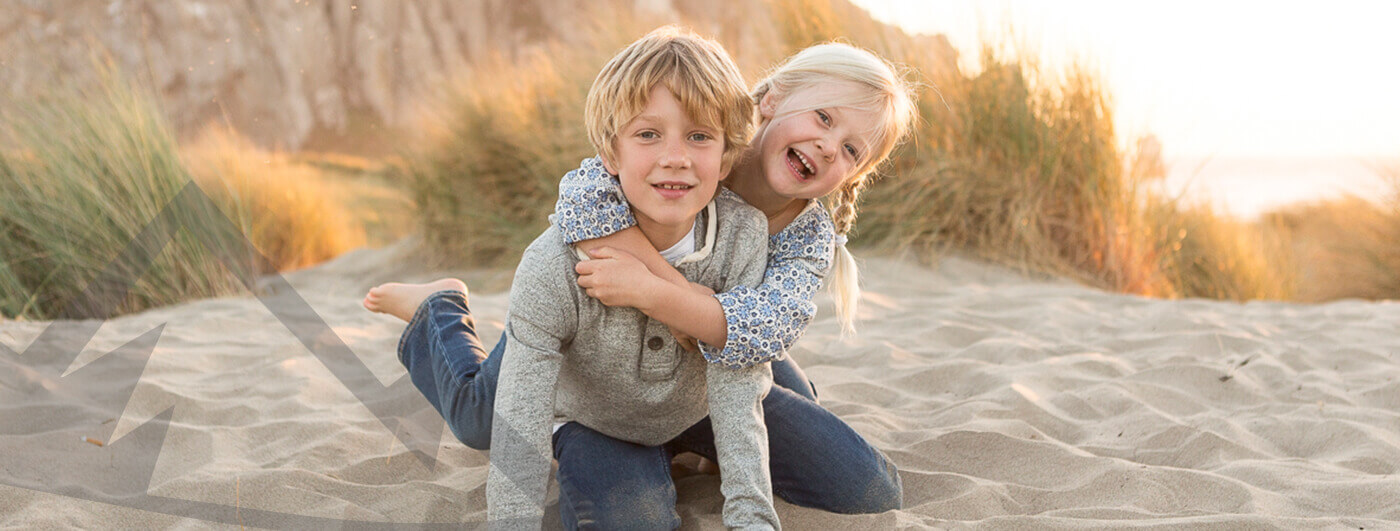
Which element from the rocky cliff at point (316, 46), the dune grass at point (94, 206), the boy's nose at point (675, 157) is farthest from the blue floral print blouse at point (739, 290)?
the rocky cliff at point (316, 46)

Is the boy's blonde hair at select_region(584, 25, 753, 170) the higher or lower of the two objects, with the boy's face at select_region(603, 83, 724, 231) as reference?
higher

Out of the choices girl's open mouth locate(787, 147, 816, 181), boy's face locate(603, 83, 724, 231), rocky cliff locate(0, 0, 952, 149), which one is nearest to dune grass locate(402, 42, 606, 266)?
girl's open mouth locate(787, 147, 816, 181)

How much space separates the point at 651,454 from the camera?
1.88 meters

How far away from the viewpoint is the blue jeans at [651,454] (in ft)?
5.78

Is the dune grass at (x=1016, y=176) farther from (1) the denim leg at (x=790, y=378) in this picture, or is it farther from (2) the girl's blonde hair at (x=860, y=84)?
(2) the girl's blonde hair at (x=860, y=84)

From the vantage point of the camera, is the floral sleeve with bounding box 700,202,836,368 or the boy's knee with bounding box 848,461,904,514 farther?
the boy's knee with bounding box 848,461,904,514

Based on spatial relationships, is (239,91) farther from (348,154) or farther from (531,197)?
(531,197)

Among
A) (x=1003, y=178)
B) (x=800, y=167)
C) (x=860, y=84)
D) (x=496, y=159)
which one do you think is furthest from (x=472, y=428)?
(x=496, y=159)

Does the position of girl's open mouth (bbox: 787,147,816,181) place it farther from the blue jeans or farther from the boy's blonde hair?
the blue jeans

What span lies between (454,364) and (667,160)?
2.87 feet

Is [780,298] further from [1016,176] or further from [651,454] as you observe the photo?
[1016,176]

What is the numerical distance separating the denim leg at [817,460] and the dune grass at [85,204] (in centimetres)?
307

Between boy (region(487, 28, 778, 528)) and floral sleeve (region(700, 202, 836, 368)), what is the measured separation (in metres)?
0.05

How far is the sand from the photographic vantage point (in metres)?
1.88
